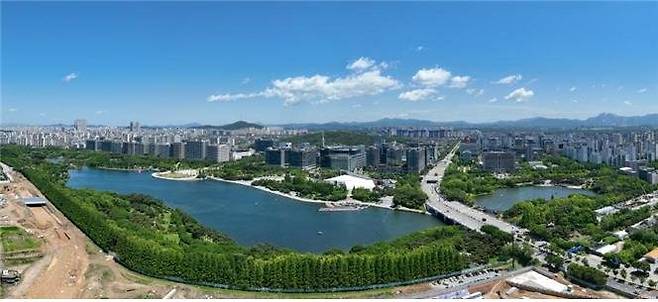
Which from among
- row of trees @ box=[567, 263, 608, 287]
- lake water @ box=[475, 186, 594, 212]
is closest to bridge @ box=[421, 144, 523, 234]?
lake water @ box=[475, 186, 594, 212]

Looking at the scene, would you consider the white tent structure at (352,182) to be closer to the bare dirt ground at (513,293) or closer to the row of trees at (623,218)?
the row of trees at (623,218)

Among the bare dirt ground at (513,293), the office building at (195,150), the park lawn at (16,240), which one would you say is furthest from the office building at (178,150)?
the bare dirt ground at (513,293)

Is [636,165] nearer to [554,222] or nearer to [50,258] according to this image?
[554,222]

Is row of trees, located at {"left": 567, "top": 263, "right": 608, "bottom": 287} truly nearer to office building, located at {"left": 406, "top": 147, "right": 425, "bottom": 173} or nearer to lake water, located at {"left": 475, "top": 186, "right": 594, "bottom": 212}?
lake water, located at {"left": 475, "top": 186, "right": 594, "bottom": 212}

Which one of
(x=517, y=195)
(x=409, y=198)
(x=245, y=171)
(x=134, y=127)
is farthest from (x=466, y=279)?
(x=134, y=127)

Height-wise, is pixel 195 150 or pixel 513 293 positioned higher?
pixel 195 150

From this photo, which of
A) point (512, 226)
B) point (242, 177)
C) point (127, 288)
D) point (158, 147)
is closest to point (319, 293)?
point (127, 288)

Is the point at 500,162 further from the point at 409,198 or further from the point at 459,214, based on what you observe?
the point at 459,214
